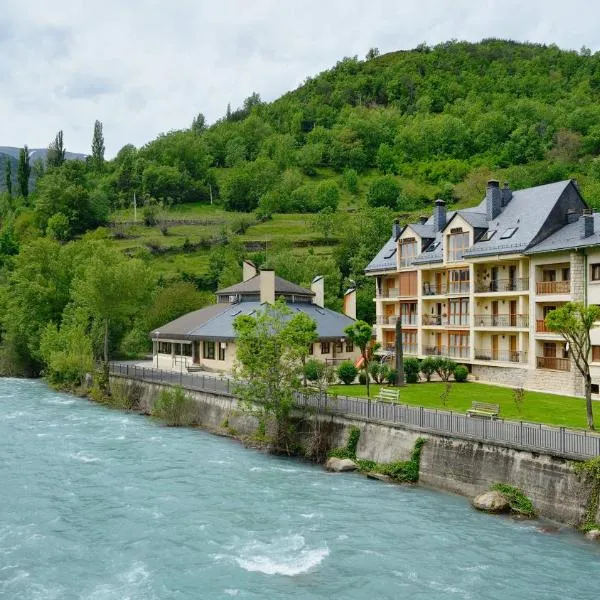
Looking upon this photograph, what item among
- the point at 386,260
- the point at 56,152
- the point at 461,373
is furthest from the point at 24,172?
the point at 461,373

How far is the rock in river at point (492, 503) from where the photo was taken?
24.3 metres

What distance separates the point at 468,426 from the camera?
27312 millimetres

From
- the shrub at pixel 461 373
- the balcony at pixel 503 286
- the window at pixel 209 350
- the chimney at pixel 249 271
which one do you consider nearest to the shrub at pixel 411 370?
the shrub at pixel 461 373

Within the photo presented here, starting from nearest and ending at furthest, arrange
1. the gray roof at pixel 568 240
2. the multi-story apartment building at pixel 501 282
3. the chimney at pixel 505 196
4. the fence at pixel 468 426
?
the fence at pixel 468 426 → the gray roof at pixel 568 240 → the multi-story apartment building at pixel 501 282 → the chimney at pixel 505 196

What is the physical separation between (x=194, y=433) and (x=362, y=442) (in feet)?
43.2

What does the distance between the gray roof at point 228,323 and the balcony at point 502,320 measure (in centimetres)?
1210

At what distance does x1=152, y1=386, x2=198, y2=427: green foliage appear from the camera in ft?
143

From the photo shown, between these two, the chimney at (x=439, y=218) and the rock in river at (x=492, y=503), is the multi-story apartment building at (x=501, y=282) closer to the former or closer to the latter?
the chimney at (x=439, y=218)

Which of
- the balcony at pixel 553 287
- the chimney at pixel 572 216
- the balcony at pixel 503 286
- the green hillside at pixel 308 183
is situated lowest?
the balcony at pixel 553 287

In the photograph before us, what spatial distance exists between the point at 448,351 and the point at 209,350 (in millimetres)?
20075

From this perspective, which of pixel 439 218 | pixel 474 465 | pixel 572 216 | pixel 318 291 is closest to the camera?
pixel 474 465

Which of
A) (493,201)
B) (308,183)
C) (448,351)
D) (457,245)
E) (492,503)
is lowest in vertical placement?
(492,503)

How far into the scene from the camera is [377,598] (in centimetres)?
1795

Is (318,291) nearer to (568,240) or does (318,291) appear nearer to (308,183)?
(568,240)
